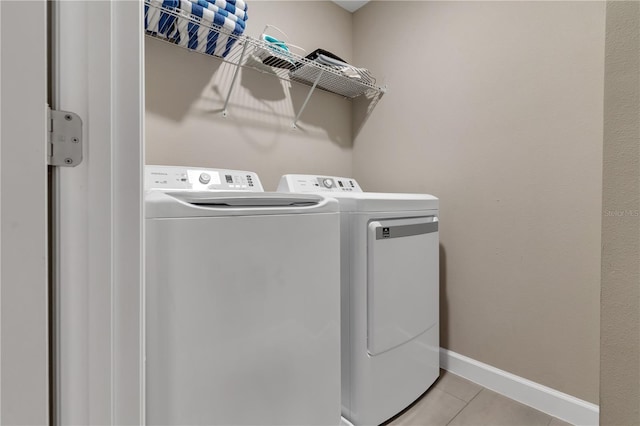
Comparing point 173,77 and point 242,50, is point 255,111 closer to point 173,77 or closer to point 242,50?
point 242,50

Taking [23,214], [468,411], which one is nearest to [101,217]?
[23,214]

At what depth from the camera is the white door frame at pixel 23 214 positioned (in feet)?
1.48

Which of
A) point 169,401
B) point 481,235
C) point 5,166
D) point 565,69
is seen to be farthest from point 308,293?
point 565,69

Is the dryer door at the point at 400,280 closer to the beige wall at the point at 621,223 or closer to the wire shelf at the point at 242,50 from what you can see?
the beige wall at the point at 621,223

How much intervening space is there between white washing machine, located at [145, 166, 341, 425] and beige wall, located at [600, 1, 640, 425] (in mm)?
725

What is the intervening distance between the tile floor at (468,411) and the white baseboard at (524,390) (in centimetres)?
3

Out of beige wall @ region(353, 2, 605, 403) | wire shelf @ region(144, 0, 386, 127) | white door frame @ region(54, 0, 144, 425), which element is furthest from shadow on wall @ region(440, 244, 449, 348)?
white door frame @ region(54, 0, 144, 425)

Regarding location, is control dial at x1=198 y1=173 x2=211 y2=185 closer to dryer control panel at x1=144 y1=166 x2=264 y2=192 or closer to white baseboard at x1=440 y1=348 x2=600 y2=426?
dryer control panel at x1=144 y1=166 x2=264 y2=192

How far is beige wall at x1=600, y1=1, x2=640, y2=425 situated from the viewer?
22.9 inches

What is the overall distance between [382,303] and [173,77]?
1476 mm

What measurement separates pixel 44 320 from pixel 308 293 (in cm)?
67

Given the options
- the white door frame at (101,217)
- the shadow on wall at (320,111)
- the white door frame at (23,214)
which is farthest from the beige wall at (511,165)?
the white door frame at (23,214)

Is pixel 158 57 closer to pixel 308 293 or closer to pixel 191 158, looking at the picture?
pixel 191 158

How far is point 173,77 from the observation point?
4.87ft
